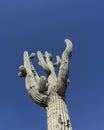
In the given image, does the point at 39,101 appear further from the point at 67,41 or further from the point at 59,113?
the point at 67,41

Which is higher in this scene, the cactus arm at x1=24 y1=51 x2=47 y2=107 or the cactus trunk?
the cactus arm at x1=24 y1=51 x2=47 y2=107

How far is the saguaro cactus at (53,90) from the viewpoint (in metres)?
5.13

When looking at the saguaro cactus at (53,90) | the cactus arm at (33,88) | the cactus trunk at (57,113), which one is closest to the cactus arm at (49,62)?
the saguaro cactus at (53,90)

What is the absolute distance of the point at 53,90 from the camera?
5.51 meters

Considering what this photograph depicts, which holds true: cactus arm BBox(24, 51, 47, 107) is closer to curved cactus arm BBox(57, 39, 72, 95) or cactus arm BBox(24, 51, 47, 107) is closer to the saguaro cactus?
the saguaro cactus

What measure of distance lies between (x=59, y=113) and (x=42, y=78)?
27.3 inches

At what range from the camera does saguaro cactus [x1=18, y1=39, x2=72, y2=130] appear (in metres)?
→ 5.13

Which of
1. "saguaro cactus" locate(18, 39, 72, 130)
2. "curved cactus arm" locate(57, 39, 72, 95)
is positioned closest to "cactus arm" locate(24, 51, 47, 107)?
"saguaro cactus" locate(18, 39, 72, 130)

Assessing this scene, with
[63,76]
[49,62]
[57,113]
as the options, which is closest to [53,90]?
[63,76]

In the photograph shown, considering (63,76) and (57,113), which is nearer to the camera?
(57,113)

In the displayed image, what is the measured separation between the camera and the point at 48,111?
17.5 ft

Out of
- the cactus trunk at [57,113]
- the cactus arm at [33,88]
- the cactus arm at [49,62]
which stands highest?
the cactus arm at [49,62]

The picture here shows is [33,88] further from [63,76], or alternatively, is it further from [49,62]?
[49,62]

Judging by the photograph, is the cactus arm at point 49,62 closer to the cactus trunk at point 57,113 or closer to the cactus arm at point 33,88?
the cactus arm at point 33,88
